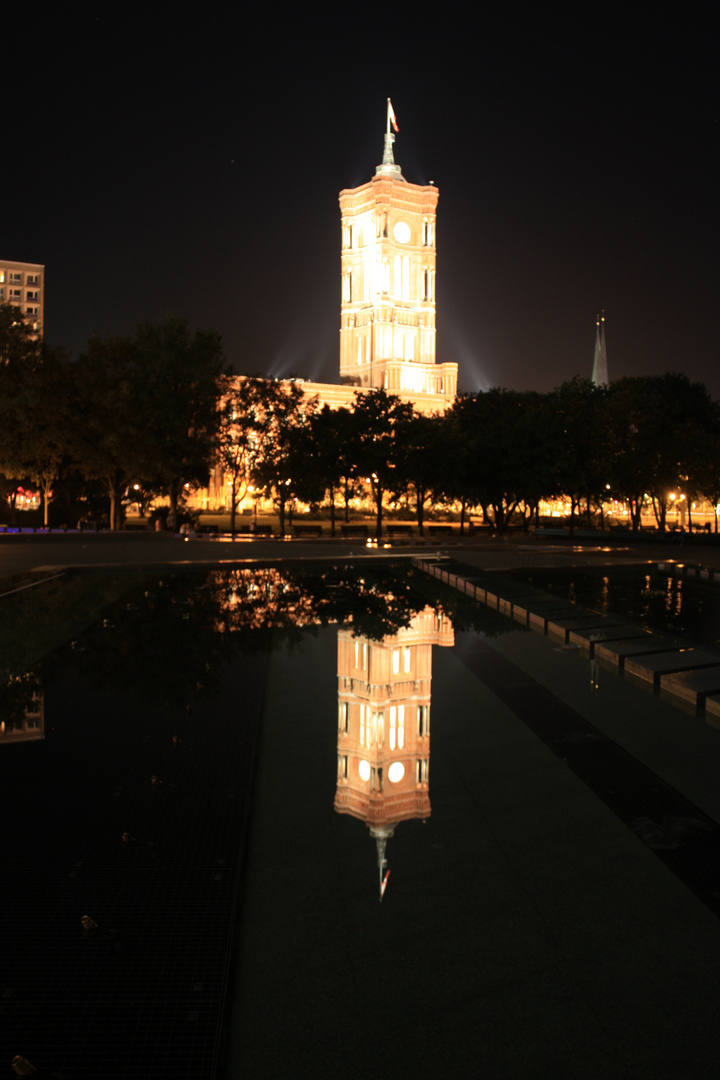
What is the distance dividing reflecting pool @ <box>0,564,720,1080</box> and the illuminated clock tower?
440ft

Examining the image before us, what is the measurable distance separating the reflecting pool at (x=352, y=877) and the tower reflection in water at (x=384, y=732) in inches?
1.2

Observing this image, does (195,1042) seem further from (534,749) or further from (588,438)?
(588,438)

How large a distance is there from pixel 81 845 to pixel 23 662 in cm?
502

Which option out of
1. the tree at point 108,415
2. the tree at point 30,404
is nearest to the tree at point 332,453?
the tree at point 108,415

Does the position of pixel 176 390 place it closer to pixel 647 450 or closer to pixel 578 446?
pixel 578 446

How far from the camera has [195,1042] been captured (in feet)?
9.45

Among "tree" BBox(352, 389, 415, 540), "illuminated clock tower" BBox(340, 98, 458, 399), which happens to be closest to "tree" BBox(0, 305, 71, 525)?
"tree" BBox(352, 389, 415, 540)

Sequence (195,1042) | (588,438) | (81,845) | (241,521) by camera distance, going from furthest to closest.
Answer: (241,521) < (588,438) < (81,845) < (195,1042)

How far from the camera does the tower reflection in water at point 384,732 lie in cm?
493

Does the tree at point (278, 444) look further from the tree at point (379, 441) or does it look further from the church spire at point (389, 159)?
the church spire at point (389, 159)

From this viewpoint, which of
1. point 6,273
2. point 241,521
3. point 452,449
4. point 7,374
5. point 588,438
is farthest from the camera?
point 6,273

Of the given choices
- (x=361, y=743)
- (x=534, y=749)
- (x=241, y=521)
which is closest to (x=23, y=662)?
(x=361, y=743)

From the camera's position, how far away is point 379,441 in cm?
4378

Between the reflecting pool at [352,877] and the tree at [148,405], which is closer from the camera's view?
the reflecting pool at [352,877]
